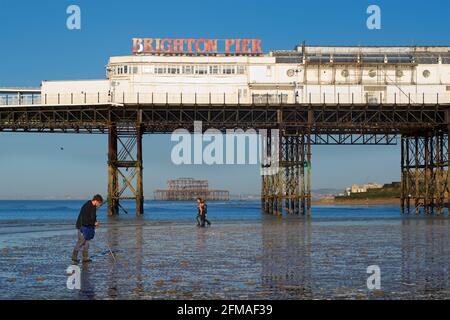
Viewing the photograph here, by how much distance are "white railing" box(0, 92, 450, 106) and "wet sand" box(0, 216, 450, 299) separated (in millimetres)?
32781

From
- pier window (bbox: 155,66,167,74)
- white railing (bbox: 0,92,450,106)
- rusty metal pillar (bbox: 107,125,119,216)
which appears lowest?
rusty metal pillar (bbox: 107,125,119,216)

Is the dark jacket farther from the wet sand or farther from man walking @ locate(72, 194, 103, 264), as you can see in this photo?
the wet sand

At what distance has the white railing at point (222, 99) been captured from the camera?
62.3 m

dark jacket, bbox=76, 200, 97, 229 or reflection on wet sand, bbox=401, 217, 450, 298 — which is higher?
dark jacket, bbox=76, 200, 97, 229

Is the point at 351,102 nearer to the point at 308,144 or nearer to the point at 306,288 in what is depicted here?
the point at 308,144

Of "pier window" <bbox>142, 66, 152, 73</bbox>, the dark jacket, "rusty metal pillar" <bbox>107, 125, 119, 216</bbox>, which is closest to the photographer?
the dark jacket

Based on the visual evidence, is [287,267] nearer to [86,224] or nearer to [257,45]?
[86,224]

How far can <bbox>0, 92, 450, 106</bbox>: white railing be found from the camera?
6234 centimetres

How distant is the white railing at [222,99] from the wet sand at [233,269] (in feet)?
108

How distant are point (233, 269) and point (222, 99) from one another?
147 feet

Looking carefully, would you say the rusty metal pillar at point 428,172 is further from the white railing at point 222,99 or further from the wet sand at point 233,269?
the wet sand at point 233,269

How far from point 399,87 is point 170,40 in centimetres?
2141

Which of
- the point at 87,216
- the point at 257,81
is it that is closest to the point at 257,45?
the point at 257,81

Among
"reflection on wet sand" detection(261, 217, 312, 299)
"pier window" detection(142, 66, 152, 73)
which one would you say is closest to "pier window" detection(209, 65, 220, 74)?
"pier window" detection(142, 66, 152, 73)
